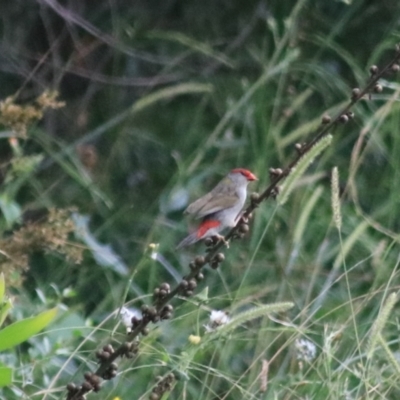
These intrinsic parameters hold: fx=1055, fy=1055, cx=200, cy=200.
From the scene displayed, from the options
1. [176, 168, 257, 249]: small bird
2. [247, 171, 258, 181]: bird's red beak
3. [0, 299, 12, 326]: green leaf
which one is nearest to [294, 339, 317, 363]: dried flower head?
[176, 168, 257, 249]: small bird

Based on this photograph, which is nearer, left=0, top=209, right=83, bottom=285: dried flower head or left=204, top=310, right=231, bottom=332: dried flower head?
left=204, top=310, right=231, bottom=332: dried flower head

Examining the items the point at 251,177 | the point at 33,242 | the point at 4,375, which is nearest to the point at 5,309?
the point at 4,375

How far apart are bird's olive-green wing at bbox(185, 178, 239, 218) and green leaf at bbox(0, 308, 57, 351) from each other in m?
1.10

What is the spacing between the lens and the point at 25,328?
1346 mm

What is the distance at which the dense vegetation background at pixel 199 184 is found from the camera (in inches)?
94.3

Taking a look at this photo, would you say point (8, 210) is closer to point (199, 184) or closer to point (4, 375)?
point (199, 184)

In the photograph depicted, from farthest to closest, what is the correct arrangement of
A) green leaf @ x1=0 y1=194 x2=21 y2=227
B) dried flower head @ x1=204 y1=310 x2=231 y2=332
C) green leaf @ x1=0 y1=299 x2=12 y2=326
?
green leaf @ x1=0 y1=194 x2=21 y2=227
dried flower head @ x1=204 y1=310 x2=231 y2=332
green leaf @ x1=0 y1=299 x2=12 y2=326

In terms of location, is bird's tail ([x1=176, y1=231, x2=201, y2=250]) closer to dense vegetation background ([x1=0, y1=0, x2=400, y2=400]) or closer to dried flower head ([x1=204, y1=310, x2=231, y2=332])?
dense vegetation background ([x1=0, y1=0, x2=400, y2=400])

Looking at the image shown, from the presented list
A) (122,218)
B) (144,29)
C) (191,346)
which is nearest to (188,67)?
(144,29)

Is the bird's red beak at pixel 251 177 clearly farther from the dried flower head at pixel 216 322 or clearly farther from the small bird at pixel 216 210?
the dried flower head at pixel 216 322

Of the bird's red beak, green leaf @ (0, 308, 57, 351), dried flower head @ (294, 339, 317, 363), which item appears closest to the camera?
green leaf @ (0, 308, 57, 351)

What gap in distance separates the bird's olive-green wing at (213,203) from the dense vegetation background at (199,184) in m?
0.19

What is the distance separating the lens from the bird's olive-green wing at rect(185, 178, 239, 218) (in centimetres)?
248

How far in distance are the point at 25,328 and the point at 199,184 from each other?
2.26 metres
